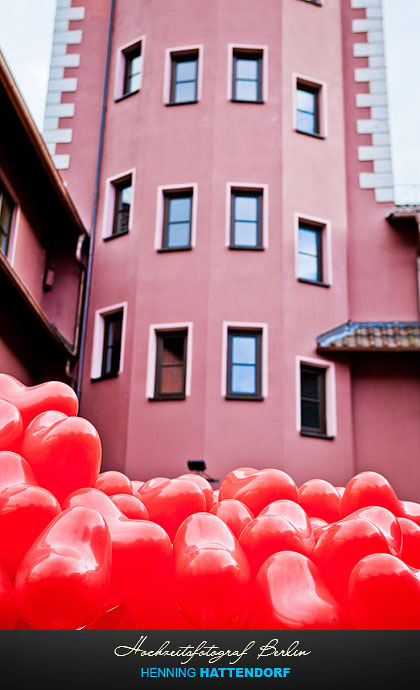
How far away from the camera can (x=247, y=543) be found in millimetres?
1513

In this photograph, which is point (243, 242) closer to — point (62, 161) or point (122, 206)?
point (122, 206)

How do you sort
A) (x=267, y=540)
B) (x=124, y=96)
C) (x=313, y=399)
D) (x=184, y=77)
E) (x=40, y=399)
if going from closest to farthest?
(x=267, y=540) < (x=40, y=399) < (x=313, y=399) < (x=184, y=77) < (x=124, y=96)

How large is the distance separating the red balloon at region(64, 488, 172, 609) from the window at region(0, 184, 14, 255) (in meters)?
6.88

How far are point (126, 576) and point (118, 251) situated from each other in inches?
334

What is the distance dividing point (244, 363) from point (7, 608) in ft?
25.3

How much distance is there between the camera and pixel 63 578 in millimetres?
1163

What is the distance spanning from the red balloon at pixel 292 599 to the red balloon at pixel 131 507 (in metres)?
0.34

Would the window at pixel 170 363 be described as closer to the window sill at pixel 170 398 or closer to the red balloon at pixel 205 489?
the window sill at pixel 170 398

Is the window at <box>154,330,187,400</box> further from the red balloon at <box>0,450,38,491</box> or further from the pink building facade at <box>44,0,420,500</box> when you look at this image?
the red balloon at <box>0,450,38,491</box>

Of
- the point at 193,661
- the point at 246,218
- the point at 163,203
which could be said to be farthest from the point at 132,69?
the point at 193,661

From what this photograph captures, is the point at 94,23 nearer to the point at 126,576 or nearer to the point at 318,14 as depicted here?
the point at 318,14

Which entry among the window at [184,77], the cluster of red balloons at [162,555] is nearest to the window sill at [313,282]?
the window at [184,77]

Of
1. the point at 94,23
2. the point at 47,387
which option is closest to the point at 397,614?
the point at 47,387

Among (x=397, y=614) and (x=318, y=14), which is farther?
(x=318, y=14)
